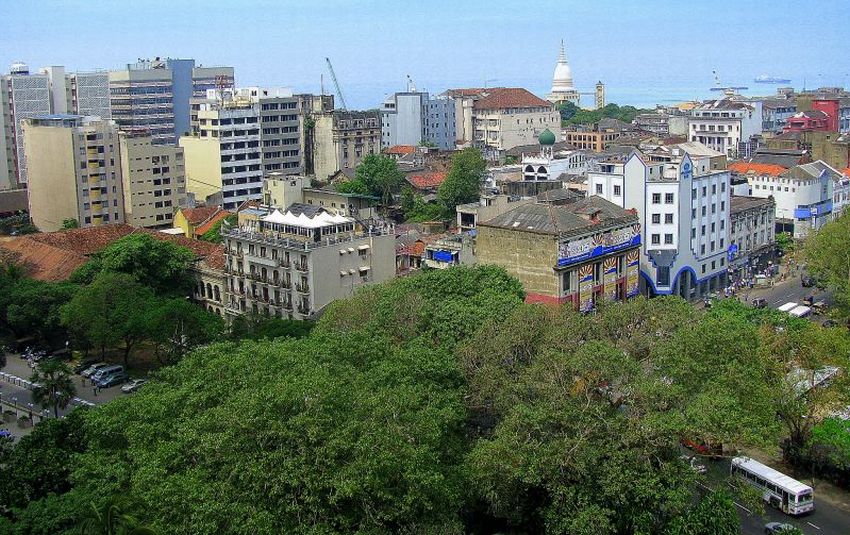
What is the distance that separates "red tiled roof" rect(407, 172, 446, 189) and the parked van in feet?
122

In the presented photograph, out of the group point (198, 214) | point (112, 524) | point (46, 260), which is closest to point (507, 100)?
point (198, 214)

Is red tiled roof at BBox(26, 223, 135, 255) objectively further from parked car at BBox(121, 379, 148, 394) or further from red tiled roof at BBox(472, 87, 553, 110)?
red tiled roof at BBox(472, 87, 553, 110)

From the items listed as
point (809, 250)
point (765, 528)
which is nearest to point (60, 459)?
point (765, 528)

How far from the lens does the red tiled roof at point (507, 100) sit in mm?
121250

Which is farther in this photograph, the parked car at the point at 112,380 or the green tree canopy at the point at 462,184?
the green tree canopy at the point at 462,184

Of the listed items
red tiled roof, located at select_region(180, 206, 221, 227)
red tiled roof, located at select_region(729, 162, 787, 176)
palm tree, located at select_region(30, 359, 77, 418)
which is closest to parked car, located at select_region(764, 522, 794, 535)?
palm tree, located at select_region(30, 359, 77, 418)

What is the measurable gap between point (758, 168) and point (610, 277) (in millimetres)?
29796

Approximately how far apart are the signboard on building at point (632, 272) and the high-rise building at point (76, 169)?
42.3m

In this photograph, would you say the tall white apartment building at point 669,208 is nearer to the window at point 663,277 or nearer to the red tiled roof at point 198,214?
the window at point 663,277

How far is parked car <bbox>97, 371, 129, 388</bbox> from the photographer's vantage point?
47438mm

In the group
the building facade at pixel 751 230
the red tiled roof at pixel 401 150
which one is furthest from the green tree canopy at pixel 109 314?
the red tiled roof at pixel 401 150

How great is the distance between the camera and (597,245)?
5078 cm

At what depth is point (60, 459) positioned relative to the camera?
30.4m

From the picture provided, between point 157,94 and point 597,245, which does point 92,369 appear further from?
point 157,94
